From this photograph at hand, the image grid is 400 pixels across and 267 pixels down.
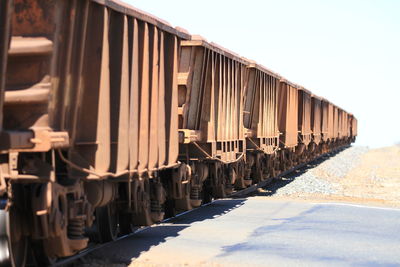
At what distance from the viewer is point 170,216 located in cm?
1487

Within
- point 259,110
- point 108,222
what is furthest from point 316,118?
point 108,222

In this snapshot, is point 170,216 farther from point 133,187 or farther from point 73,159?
point 73,159

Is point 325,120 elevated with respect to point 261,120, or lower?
elevated

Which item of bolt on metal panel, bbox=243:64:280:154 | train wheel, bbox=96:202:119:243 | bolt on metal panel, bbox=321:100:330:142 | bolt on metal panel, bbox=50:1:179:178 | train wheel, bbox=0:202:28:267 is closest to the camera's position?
train wheel, bbox=0:202:28:267

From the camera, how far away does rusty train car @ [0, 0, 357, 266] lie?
7391 mm

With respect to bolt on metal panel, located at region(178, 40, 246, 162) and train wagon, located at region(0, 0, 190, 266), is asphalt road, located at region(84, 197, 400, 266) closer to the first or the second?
train wagon, located at region(0, 0, 190, 266)

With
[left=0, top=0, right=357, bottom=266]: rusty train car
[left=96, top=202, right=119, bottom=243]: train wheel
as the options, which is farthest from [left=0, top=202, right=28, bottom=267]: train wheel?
[left=96, top=202, right=119, bottom=243]: train wheel

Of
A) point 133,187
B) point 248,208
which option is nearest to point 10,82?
point 133,187

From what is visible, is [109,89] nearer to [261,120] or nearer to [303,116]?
[261,120]

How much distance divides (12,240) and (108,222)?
328 cm

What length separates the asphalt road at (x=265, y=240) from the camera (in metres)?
9.96

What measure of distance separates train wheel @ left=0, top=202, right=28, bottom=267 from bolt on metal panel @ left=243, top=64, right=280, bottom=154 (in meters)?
12.9

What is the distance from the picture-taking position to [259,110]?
21.7 m

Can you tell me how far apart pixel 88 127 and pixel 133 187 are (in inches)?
80.2
